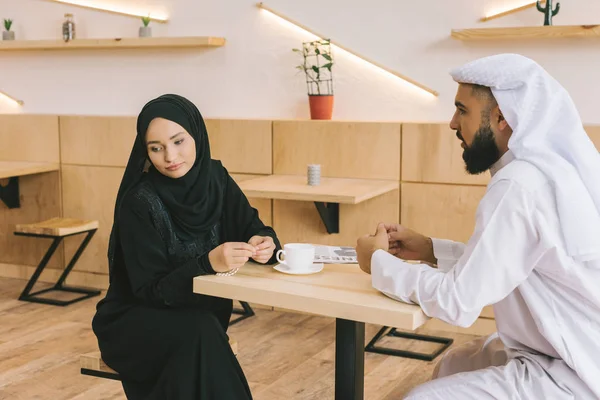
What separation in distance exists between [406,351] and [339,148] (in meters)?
1.22

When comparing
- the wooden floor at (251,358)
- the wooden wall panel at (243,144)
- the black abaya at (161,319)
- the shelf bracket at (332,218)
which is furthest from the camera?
the wooden wall panel at (243,144)

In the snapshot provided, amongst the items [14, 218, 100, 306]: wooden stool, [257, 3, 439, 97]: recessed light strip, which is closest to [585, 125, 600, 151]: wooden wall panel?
[257, 3, 439, 97]: recessed light strip

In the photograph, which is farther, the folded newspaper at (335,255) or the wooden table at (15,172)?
the wooden table at (15,172)

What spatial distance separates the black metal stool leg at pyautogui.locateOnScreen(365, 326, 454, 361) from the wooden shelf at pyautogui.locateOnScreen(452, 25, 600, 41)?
159 cm

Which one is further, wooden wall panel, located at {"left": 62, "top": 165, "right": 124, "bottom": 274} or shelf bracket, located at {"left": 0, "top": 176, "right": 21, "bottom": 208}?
shelf bracket, located at {"left": 0, "top": 176, "right": 21, "bottom": 208}

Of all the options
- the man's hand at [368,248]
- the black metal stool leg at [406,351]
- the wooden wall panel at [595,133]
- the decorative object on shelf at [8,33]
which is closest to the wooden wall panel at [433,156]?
the wooden wall panel at [595,133]

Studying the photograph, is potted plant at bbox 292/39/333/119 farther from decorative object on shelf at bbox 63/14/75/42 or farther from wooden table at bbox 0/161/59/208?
wooden table at bbox 0/161/59/208

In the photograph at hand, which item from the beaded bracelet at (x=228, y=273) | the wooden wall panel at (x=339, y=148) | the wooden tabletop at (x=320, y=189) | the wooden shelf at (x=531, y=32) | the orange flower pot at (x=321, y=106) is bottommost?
the beaded bracelet at (x=228, y=273)

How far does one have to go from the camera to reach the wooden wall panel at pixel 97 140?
5.16 meters

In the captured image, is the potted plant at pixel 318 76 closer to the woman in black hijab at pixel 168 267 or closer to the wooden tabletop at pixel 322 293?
the woman in black hijab at pixel 168 267

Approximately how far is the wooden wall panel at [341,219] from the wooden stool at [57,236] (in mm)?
1242

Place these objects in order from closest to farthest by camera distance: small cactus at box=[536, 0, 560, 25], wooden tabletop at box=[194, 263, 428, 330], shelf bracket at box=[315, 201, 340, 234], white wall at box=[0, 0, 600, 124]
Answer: wooden tabletop at box=[194, 263, 428, 330], small cactus at box=[536, 0, 560, 25], white wall at box=[0, 0, 600, 124], shelf bracket at box=[315, 201, 340, 234]

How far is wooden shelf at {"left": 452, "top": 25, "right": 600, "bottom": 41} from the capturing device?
3996mm

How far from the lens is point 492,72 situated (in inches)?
79.7
